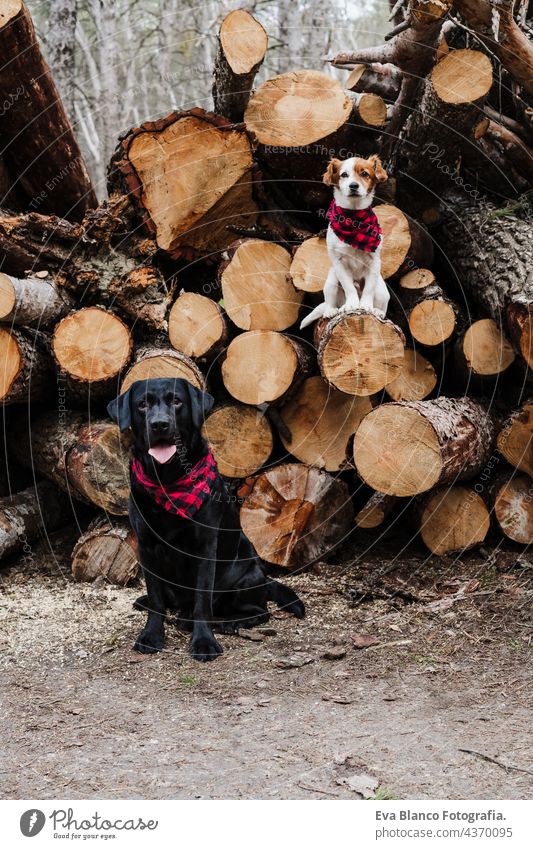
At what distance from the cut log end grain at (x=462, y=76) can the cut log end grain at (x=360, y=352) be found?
61.1 inches

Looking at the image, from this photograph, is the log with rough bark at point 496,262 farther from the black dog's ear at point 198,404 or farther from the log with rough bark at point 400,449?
the black dog's ear at point 198,404

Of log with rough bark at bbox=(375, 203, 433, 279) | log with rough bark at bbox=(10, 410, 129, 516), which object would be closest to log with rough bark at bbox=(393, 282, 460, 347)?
log with rough bark at bbox=(375, 203, 433, 279)

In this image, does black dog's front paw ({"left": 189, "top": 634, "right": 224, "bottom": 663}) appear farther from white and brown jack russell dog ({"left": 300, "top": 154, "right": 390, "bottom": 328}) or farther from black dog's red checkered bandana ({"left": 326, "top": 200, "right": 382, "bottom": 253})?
black dog's red checkered bandana ({"left": 326, "top": 200, "right": 382, "bottom": 253})

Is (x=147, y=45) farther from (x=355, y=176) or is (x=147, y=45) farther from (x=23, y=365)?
(x=355, y=176)

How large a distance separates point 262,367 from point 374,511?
4.25ft

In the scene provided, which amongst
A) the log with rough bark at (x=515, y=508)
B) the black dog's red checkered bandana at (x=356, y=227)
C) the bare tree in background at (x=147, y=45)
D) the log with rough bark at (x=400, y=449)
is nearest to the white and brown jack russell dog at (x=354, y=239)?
the black dog's red checkered bandana at (x=356, y=227)

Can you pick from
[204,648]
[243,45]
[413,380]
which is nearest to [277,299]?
[413,380]

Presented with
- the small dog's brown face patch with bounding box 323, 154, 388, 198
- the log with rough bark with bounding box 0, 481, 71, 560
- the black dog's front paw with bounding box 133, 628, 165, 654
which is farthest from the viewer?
the log with rough bark with bounding box 0, 481, 71, 560

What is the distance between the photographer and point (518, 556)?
494 cm

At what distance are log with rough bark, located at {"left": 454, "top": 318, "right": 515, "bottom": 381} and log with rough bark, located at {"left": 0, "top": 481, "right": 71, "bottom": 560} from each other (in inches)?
123

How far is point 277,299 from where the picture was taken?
4.95 meters

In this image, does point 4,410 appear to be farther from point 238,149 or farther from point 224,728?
point 224,728

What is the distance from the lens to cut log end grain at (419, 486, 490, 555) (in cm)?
Result: 506

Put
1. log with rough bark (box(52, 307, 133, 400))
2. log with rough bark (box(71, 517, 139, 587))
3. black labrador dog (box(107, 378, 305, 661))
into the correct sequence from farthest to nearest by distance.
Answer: log with rough bark (box(71, 517, 139, 587)), log with rough bark (box(52, 307, 133, 400)), black labrador dog (box(107, 378, 305, 661))
